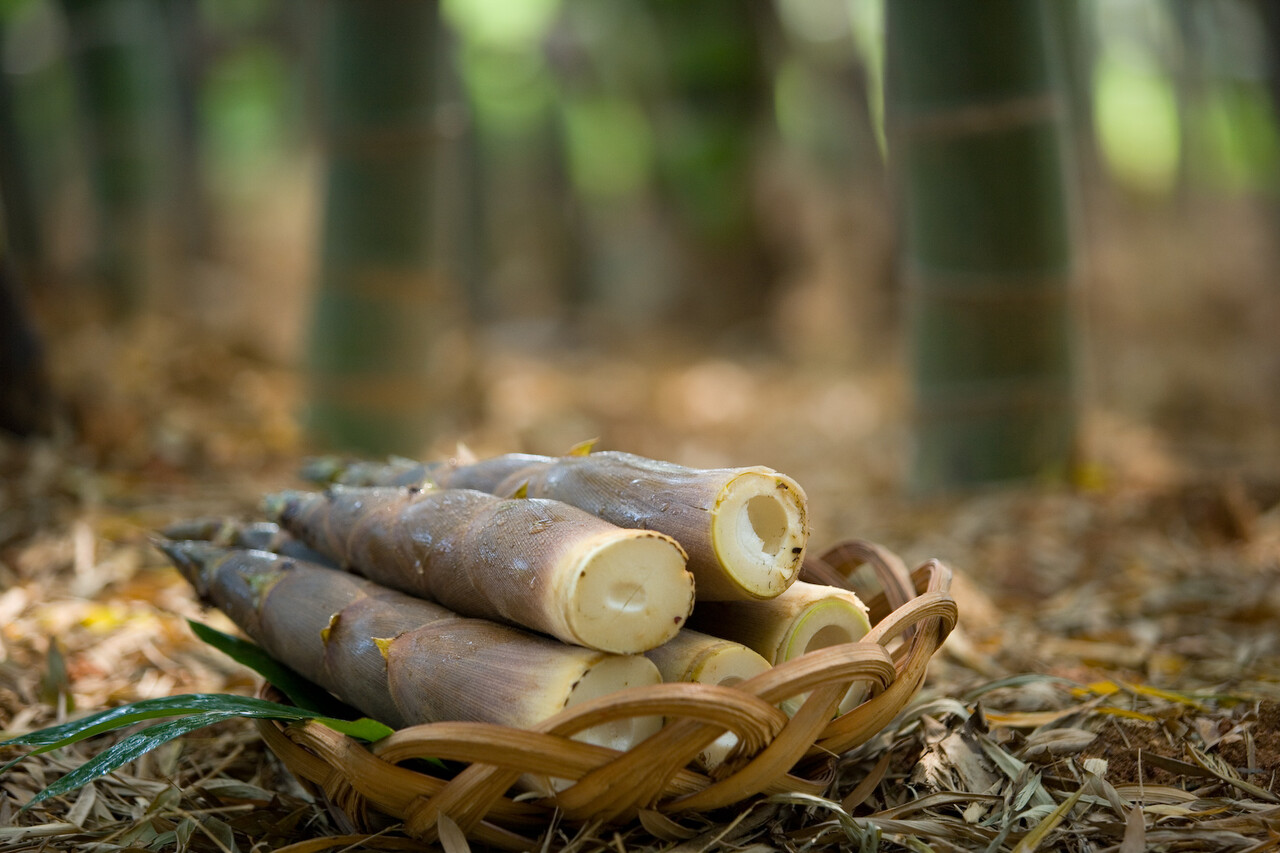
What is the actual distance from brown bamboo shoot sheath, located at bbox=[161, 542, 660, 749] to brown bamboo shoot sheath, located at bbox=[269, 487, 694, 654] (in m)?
0.03

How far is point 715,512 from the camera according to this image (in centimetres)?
89

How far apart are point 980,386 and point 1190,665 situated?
1.28m

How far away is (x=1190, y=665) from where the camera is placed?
143cm

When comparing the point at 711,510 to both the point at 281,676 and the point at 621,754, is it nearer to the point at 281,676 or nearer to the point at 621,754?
the point at 621,754

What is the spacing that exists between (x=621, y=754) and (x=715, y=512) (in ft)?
0.72

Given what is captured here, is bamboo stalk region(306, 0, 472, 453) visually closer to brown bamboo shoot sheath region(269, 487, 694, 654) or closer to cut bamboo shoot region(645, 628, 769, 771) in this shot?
brown bamboo shoot sheath region(269, 487, 694, 654)

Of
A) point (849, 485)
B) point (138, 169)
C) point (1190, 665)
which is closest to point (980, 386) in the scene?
point (849, 485)

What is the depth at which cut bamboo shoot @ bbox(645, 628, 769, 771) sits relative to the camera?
3.01ft

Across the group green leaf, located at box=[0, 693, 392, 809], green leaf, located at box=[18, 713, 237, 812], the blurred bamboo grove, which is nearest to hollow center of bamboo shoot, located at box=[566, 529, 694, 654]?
green leaf, located at box=[0, 693, 392, 809]

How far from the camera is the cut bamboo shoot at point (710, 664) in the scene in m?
0.92

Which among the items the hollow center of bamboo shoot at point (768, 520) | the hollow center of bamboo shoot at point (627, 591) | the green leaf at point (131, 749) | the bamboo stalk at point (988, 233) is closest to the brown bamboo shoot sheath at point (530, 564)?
the hollow center of bamboo shoot at point (627, 591)

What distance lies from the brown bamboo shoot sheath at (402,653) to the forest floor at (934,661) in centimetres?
12

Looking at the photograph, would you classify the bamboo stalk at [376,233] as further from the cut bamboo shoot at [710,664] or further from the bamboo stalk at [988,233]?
the cut bamboo shoot at [710,664]

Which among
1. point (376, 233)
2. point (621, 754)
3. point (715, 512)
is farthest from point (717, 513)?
point (376, 233)
